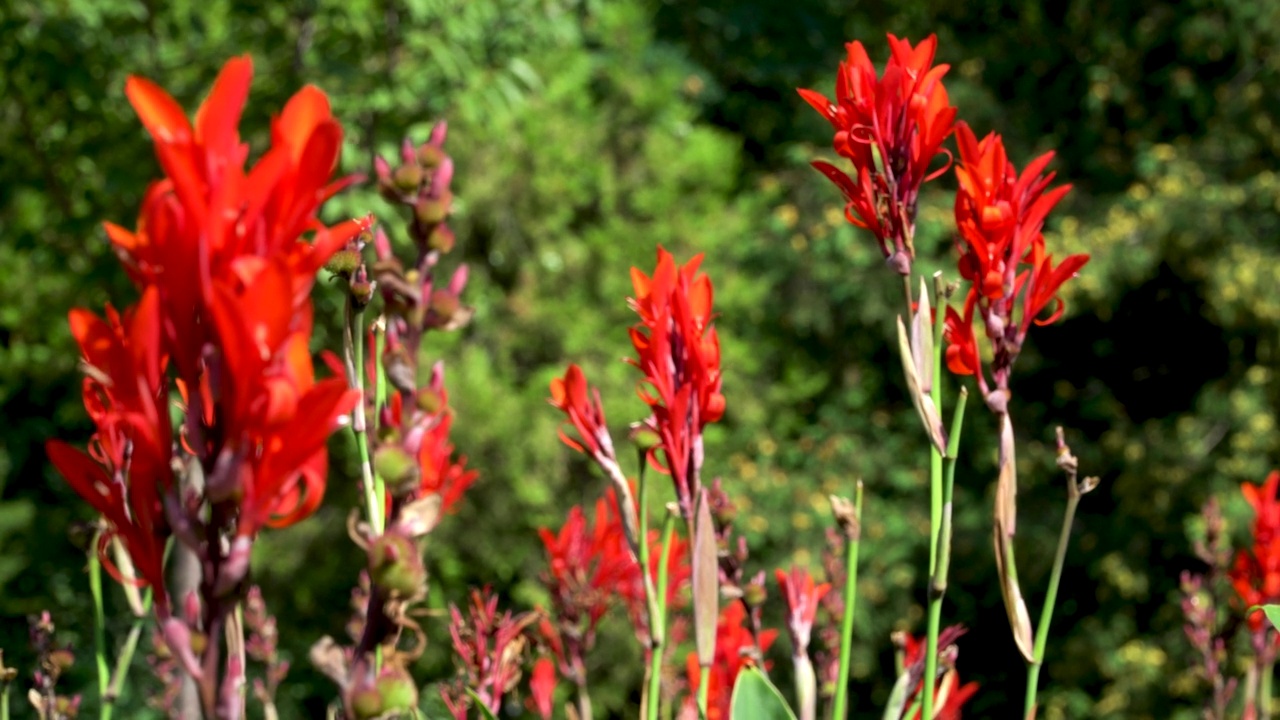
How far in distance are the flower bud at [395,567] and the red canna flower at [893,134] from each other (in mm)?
536

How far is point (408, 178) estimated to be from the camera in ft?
2.10

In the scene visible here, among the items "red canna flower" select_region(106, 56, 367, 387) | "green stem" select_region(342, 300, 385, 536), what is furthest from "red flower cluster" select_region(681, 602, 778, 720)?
"red canna flower" select_region(106, 56, 367, 387)

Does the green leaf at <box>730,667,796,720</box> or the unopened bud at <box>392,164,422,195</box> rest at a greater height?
the unopened bud at <box>392,164,422,195</box>

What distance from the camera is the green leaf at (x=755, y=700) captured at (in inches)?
40.3

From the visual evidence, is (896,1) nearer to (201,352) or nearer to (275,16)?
(275,16)

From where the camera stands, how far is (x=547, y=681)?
143 centimetres

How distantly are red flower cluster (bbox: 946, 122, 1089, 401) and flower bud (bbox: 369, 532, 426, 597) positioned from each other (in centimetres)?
57

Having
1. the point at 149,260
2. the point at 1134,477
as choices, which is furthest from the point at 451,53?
the point at 1134,477

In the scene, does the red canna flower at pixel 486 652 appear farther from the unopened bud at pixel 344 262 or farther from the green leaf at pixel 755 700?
the unopened bud at pixel 344 262

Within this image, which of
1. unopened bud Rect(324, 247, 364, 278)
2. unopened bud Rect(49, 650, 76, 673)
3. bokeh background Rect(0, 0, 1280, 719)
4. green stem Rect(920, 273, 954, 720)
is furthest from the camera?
bokeh background Rect(0, 0, 1280, 719)

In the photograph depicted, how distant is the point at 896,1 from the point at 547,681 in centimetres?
798

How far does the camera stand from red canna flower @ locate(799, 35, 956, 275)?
1.00 metres

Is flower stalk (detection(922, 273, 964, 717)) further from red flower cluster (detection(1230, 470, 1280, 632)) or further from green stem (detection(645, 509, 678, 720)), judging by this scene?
red flower cluster (detection(1230, 470, 1280, 632))

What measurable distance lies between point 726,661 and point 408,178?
0.86 m
